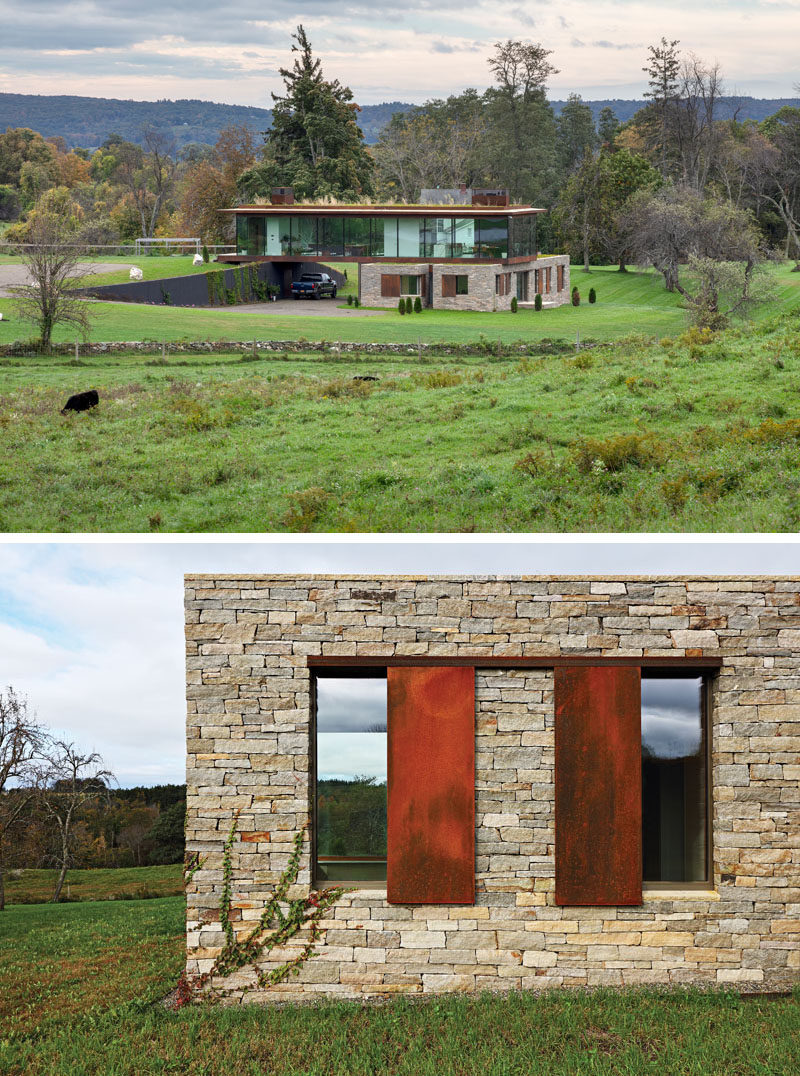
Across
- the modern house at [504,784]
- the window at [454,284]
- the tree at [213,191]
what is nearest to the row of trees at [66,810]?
the modern house at [504,784]

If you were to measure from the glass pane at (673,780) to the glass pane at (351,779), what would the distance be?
247 cm

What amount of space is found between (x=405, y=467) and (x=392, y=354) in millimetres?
10290

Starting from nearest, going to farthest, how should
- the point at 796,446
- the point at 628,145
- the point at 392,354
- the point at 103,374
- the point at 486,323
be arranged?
the point at 796,446
the point at 103,374
the point at 392,354
the point at 628,145
the point at 486,323

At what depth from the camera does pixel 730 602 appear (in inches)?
393

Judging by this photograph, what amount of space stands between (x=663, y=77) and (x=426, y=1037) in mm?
22917

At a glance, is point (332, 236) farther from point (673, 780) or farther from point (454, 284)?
point (673, 780)

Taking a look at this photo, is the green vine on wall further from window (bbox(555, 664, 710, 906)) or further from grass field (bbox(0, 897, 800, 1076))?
window (bbox(555, 664, 710, 906))

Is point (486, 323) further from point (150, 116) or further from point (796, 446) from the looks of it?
point (796, 446)

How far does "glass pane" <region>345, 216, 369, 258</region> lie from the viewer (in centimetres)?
3862

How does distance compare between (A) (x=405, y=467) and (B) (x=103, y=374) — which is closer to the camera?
(A) (x=405, y=467)

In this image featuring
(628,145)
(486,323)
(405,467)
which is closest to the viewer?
(405,467)

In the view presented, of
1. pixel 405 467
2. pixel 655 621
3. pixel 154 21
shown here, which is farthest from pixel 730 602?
pixel 154 21

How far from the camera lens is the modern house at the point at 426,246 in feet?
115

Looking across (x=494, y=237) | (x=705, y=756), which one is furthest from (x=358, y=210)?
(x=705, y=756)
